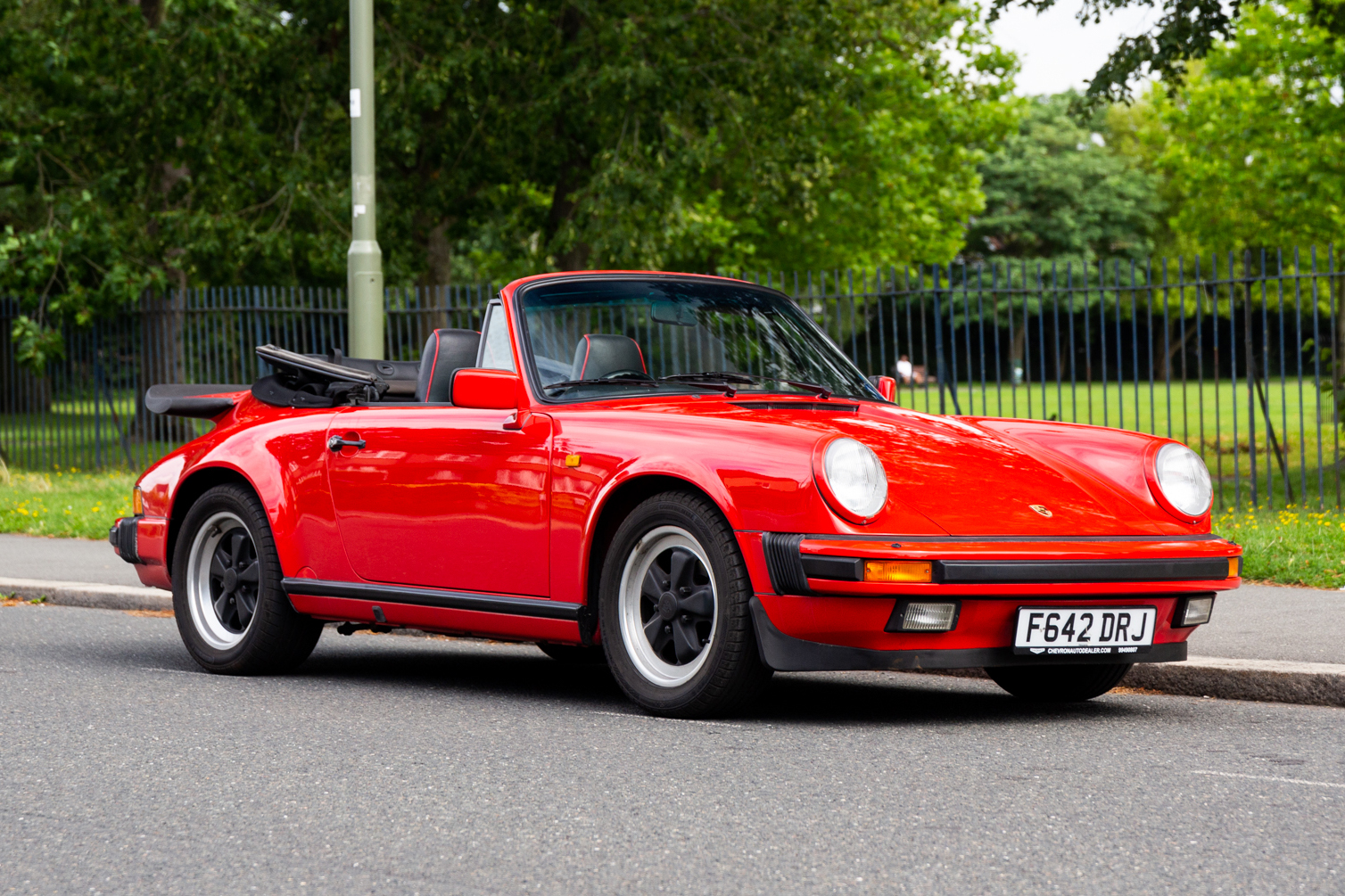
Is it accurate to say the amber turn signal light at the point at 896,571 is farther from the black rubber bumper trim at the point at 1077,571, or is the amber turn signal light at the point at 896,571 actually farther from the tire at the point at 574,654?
the tire at the point at 574,654

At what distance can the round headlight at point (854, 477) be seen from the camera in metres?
5.18

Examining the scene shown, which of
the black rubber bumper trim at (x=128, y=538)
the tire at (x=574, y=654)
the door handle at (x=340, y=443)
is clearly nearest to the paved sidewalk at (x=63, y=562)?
the black rubber bumper trim at (x=128, y=538)

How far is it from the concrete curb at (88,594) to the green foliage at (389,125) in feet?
30.3

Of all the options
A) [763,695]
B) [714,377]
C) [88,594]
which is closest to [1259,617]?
[763,695]

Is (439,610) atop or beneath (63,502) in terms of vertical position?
atop

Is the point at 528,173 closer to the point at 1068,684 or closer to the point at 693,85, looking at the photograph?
the point at 693,85

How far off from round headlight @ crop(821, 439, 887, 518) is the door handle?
2.17 m

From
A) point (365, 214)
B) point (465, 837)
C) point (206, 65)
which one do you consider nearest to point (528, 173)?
point (206, 65)

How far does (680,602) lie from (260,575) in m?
2.25

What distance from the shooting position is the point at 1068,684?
6.32m

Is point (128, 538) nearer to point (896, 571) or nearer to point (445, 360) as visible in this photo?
point (445, 360)

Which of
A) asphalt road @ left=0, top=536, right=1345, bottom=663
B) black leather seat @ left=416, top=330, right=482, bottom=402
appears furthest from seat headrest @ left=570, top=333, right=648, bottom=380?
asphalt road @ left=0, top=536, right=1345, bottom=663

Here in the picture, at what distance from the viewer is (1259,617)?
7930mm

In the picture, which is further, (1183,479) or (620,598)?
(1183,479)
